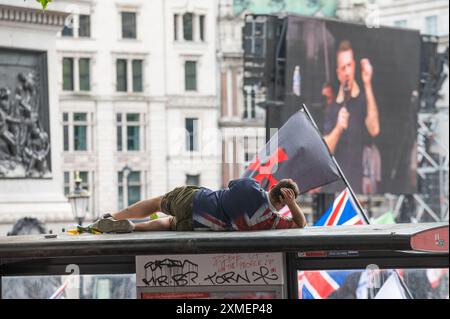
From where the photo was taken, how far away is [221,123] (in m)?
70.4

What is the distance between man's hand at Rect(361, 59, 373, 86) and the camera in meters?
62.5

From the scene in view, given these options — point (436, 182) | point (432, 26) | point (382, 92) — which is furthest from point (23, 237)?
point (432, 26)

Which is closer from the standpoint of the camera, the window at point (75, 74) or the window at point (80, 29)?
the window at point (80, 29)

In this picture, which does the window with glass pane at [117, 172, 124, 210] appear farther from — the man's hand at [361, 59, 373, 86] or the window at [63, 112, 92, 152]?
the man's hand at [361, 59, 373, 86]

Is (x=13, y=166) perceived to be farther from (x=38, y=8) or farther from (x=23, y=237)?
(x=23, y=237)

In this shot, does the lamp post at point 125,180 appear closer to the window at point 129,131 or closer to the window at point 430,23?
the window at point 129,131

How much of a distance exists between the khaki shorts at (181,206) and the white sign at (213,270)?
0.36 m

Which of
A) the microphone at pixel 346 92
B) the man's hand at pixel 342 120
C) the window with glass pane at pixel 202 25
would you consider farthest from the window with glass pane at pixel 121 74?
the man's hand at pixel 342 120

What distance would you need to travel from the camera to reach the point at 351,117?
61812 mm

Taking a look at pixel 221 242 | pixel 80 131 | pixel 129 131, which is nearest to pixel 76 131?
pixel 80 131

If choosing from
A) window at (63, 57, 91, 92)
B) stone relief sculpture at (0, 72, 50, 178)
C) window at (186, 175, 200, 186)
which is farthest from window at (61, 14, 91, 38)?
stone relief sculpture at (0, 72, 50, 178)

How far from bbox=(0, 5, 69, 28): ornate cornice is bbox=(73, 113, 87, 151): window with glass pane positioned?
146ft

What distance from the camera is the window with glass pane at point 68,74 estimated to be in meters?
66.8
